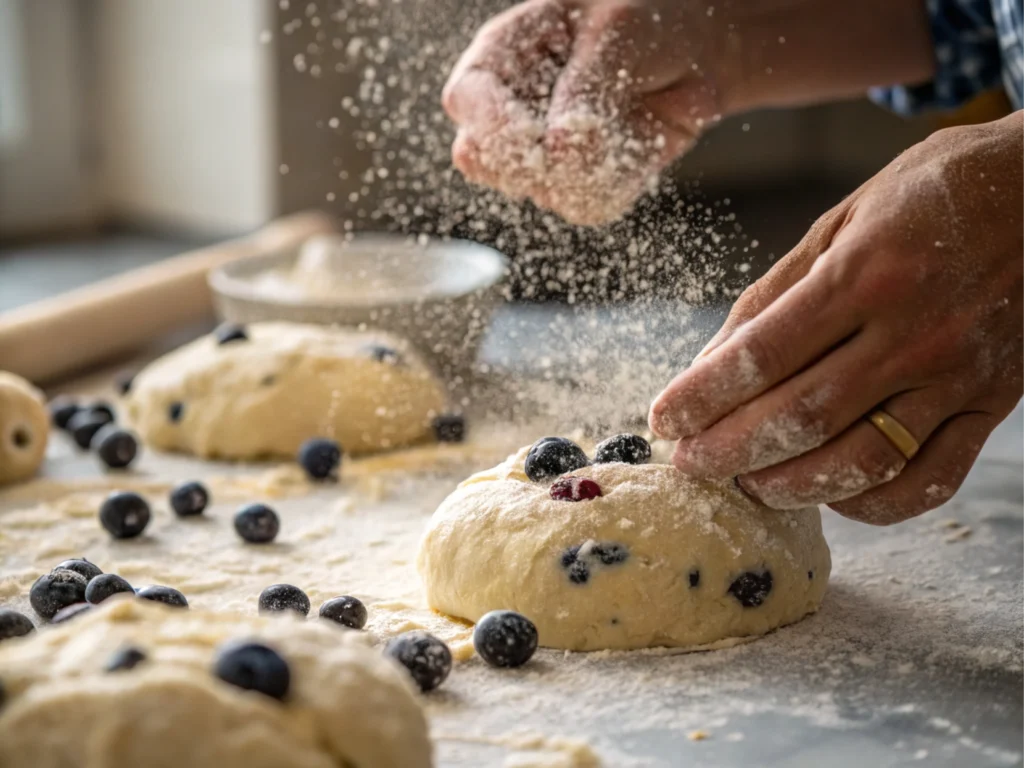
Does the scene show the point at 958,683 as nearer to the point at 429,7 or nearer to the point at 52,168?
the point at 429,7

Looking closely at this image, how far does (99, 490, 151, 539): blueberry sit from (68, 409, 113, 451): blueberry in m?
0.58

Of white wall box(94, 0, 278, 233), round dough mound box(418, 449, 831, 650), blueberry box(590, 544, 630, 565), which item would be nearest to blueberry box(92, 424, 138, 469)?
round dough mound box(418, 449, 831, 650)

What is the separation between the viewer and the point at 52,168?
213 inches

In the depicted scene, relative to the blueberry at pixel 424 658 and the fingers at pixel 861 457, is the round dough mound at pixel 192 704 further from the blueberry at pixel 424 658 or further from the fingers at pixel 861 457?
the fingers at pixel 861 457

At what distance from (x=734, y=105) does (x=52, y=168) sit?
392cm

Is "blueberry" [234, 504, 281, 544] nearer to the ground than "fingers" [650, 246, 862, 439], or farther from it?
nearer to the ground

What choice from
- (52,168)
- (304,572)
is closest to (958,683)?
(304,572)

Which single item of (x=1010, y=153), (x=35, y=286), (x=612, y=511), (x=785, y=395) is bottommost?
(x=35, y=286)

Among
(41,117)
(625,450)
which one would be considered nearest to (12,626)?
(625,450)

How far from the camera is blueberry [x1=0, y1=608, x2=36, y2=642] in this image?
5.47ft

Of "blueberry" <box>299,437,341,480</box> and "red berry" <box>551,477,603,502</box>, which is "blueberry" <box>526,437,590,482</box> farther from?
"blueberry" <box>299,437,341,480</box>

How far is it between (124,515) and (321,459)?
0.44 meters

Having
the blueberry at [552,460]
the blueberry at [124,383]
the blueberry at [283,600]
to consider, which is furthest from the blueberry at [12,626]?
the blueberry at [124,383]

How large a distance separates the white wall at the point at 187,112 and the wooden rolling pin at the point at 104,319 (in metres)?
1.50
